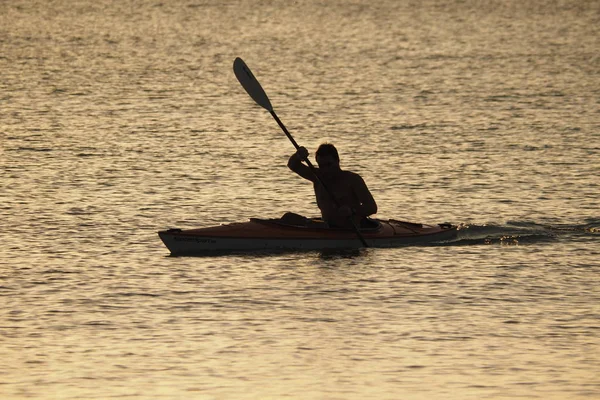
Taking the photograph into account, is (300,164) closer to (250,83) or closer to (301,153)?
(301,153)

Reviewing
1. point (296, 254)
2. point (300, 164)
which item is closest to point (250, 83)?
point (300, 164)

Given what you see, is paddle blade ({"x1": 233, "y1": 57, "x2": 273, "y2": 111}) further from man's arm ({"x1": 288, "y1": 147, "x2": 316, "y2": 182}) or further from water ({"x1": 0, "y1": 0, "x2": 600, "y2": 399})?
man's arm ({"x1": 288, "y1": 147, "x2": 316, "y2": 182})

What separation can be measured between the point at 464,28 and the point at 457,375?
5430cm

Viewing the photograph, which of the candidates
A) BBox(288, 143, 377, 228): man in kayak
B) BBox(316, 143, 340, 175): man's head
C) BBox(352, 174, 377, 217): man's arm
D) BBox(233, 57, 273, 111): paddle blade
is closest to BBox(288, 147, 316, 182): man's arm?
BBox(288, 143, 377, 228): man in kayak

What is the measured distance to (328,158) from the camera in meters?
16.5

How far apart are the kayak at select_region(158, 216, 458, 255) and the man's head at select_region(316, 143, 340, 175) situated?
633mm

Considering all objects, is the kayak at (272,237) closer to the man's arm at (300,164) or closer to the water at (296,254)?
the water at (296,254)

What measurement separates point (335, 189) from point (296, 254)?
84cm

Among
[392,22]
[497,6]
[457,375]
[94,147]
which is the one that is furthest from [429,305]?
[497,6]

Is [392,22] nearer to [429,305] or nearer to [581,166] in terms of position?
[581,166]

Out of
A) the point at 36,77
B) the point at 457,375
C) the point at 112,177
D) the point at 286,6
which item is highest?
the point at 286,6

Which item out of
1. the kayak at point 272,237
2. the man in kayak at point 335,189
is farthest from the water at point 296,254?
the man in kayak at point 335,189

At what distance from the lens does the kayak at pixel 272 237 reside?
16391 millimetres

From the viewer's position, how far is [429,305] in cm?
1430
